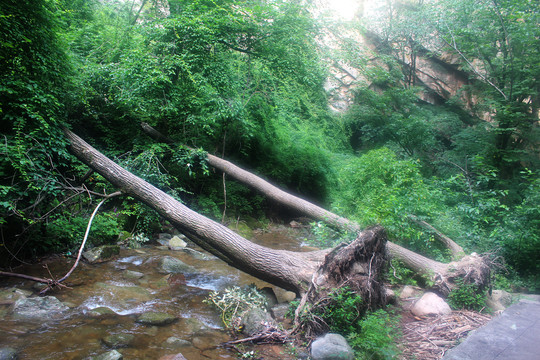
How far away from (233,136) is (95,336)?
7.00 m

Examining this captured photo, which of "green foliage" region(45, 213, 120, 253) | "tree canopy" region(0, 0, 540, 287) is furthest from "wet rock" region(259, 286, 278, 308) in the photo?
"green foliage" region(45, 213, 120, 253)

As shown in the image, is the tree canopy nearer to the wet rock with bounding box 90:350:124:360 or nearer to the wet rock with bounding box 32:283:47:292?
the wet rock with bounding box 32:283:47:292

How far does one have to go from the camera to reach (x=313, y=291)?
3605mm

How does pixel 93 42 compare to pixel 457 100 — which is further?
pixel 457 100

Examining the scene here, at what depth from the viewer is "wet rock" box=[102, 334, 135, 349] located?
10.5 ft

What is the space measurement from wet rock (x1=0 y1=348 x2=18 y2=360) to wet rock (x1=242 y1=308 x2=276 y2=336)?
232cm

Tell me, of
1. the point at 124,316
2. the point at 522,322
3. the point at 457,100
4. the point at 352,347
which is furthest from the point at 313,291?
the point at 457,100

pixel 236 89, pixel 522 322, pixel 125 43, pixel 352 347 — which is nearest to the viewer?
pixel 522 322

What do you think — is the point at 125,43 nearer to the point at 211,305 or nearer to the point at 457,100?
the point at 211,305

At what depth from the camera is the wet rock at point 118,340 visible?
3.20 meters

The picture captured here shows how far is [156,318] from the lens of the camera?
12.5 ft

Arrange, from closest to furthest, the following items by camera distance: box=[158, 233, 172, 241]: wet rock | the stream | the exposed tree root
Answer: the stream → the exposed tree root → box=[158, 233, 172, 241]: wet rock

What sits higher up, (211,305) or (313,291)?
(313,291)

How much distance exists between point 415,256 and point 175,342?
4.38 metres
